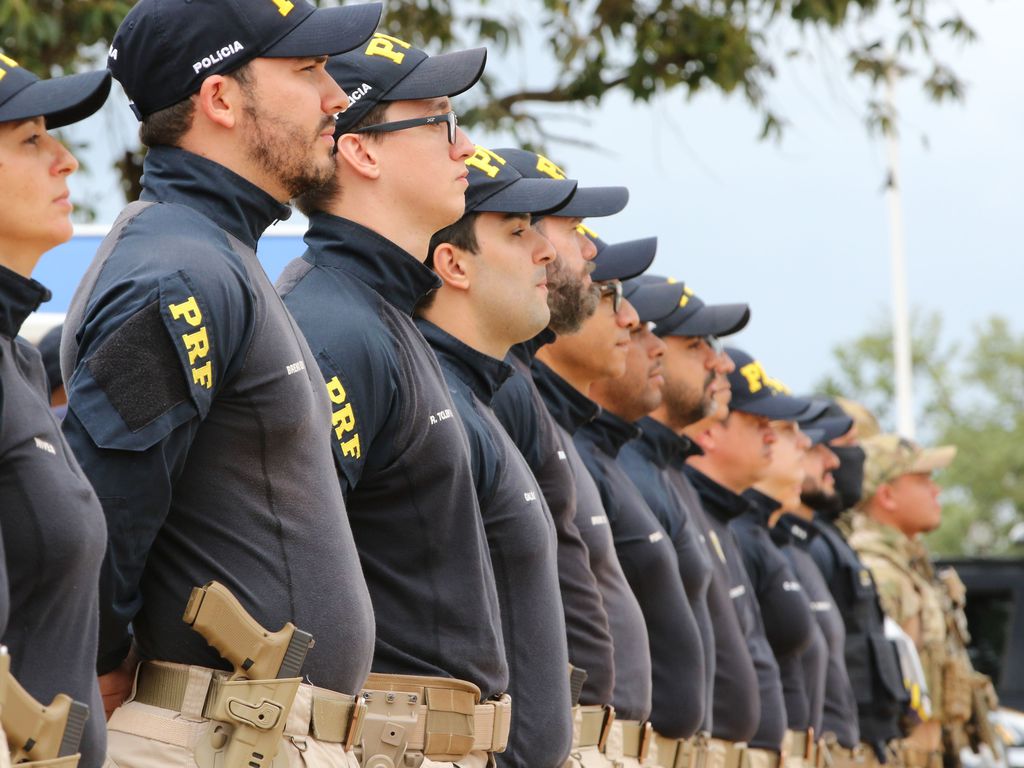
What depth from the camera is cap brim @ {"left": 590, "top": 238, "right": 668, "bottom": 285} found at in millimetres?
5996

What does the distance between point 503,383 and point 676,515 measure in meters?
1.70

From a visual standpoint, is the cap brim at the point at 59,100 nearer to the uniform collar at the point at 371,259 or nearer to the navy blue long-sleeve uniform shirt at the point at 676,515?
the uniform collar at the point at 371,259

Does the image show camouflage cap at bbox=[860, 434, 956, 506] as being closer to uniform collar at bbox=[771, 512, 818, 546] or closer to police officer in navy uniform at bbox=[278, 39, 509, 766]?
uniform collar at bbox=[771, 512, 818, 546]

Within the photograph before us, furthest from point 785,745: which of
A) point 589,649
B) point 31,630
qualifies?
point 31,630

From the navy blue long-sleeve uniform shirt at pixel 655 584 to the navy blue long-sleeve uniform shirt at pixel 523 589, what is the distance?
1372 mm

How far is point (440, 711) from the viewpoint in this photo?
387 centimetres

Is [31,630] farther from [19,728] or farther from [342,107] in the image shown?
[342,107]

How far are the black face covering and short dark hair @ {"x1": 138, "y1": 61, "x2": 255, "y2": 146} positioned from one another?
23.2ft

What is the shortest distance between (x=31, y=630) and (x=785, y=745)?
5567mm

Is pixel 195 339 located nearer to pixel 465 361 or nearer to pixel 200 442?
pixel 200 442

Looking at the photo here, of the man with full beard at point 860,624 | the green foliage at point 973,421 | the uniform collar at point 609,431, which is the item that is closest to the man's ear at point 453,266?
the uniform collar at point 609,431

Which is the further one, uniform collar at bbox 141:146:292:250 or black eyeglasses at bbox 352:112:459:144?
black eyeglasses at bbox 352:112:459:144

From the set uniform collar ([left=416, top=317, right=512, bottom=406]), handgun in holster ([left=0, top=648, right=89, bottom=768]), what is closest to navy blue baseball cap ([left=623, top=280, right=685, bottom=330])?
uniform collar ([left=416, top=317, right=512, bottom=406])

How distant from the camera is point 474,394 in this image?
4559 millimetres
